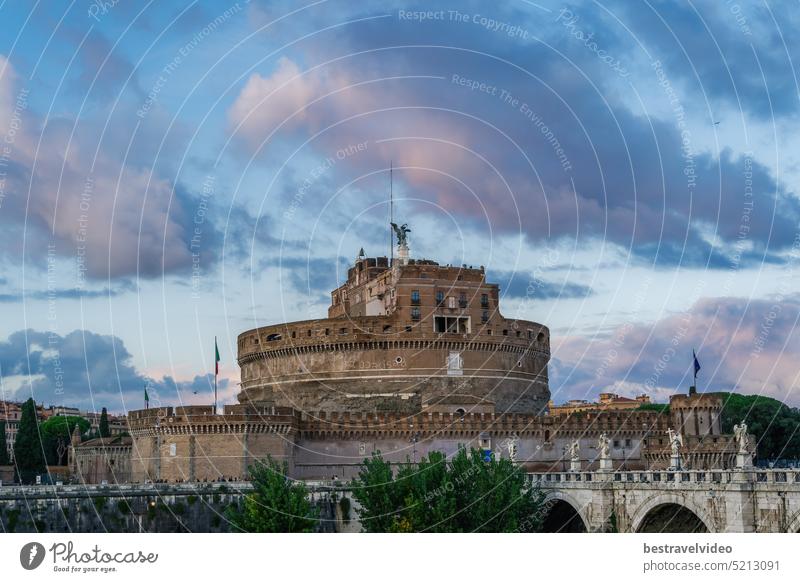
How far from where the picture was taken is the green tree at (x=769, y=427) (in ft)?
298

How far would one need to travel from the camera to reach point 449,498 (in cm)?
4934

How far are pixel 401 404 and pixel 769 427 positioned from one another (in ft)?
107

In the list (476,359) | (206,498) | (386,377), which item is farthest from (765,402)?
(206,498)

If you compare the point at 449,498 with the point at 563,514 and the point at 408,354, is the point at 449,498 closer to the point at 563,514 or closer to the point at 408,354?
the point at 563,514

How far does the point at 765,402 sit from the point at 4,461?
6476cm

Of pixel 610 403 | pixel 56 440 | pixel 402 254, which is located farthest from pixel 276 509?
pixel 610 403

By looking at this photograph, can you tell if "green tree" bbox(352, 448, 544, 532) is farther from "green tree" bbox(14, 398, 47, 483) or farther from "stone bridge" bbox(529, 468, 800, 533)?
"green tree" bbox(14, 398, 47, 483)

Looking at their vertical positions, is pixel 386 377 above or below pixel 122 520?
above

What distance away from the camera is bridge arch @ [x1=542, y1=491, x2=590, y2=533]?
53331 millimetres

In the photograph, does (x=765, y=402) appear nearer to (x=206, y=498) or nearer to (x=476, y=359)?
(x=476, y=359)

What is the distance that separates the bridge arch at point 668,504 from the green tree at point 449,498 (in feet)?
17.6
